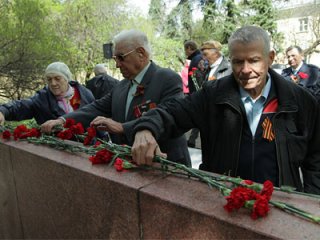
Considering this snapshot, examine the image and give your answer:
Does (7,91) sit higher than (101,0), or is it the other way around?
(101,0)

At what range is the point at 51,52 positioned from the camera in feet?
32.8

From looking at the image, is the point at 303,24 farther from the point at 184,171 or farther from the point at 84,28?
the point at 184,171

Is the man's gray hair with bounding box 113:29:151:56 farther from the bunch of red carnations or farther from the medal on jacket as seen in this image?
the bunch of red carnations

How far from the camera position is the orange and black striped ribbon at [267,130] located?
6.45ft

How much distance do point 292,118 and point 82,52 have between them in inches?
761

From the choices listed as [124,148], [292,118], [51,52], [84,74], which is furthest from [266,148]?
[84,74]

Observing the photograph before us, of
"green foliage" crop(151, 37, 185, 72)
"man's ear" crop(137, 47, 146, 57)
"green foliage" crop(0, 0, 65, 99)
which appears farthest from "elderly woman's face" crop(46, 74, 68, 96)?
→ "green foliage" crop(151, 37, 185, 72)

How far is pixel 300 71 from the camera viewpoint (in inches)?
239

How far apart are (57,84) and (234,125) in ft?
8.24

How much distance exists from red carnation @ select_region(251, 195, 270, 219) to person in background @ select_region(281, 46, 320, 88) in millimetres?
4923

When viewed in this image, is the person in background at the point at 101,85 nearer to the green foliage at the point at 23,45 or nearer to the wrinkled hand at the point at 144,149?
the green foliage at the point at 23,45

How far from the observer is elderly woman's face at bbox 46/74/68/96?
3893 millimetres

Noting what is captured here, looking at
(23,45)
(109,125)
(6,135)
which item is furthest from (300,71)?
(23,45)

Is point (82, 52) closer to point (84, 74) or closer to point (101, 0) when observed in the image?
point (84, 74)
